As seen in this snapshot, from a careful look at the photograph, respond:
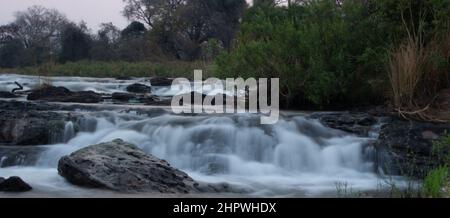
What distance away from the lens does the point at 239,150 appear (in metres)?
9.73

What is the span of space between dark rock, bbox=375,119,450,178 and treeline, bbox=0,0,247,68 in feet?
106

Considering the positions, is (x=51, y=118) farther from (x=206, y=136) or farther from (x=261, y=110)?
(x=261, y=110)

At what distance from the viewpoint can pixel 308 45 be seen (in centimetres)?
1281

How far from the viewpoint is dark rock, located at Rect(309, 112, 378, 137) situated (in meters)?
10.2

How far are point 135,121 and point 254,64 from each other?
358 centimetres

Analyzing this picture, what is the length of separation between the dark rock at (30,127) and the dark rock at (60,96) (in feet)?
13.2

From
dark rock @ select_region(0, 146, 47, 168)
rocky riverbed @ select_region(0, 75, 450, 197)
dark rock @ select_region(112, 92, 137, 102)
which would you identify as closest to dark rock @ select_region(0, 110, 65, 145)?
rocky riverbed @ select_region(0, 75, 450, 197)

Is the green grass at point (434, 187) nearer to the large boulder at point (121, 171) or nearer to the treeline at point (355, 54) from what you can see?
the large boulder at point (121, 171)

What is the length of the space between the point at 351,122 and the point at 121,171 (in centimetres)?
469

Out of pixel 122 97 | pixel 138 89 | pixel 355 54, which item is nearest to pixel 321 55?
pixel 355 54

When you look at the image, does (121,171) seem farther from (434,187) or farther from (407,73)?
(407,73)

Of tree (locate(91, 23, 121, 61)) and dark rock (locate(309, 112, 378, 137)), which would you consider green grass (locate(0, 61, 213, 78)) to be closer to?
tree (locate(91, 23, 121, 61))

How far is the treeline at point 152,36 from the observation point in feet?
147
